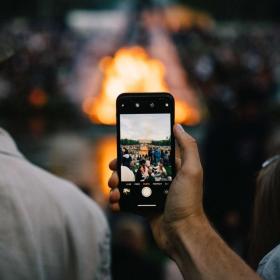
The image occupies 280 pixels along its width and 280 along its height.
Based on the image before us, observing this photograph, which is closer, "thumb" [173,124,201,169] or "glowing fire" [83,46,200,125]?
"thumb" [173,124,201,169]

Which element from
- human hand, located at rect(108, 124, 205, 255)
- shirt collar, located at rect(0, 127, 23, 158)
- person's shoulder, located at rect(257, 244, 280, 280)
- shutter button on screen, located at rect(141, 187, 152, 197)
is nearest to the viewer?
person's shoulder, located at rect(257, 244, 280, 280)

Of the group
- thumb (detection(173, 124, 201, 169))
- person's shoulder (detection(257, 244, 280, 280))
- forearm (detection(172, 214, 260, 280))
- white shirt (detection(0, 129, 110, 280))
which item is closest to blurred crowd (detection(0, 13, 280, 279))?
white shirt (detection(0, 129, 110, 280))

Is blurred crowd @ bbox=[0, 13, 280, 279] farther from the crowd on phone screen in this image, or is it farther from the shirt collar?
the crowd on phone screen

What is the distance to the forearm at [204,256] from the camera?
5.64 feet

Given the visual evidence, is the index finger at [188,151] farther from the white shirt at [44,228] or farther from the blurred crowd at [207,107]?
the blurred crowd at [207,107]

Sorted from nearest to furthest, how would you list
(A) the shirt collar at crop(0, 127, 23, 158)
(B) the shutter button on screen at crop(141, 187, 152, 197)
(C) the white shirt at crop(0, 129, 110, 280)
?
(B) the shutter button on screen at crop(141, 187, 152, 197)
(C) the white shirt at crop(0, 129, 110, 280)
(A) the shirt collar at crop(0, 127, 23, 158)

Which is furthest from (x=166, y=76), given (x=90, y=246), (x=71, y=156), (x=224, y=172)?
(x=90, y=246)

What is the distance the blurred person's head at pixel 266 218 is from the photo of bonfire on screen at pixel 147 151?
338 mm

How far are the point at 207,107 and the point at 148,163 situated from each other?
13.4 m

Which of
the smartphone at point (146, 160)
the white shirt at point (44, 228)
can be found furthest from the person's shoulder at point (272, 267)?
the white shirt at point (44, 228)

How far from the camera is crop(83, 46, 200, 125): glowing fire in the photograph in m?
13.6

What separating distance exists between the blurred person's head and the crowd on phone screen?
1.11 ft

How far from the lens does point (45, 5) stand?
44.8m

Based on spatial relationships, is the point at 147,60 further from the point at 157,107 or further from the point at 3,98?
the point at 157,107
